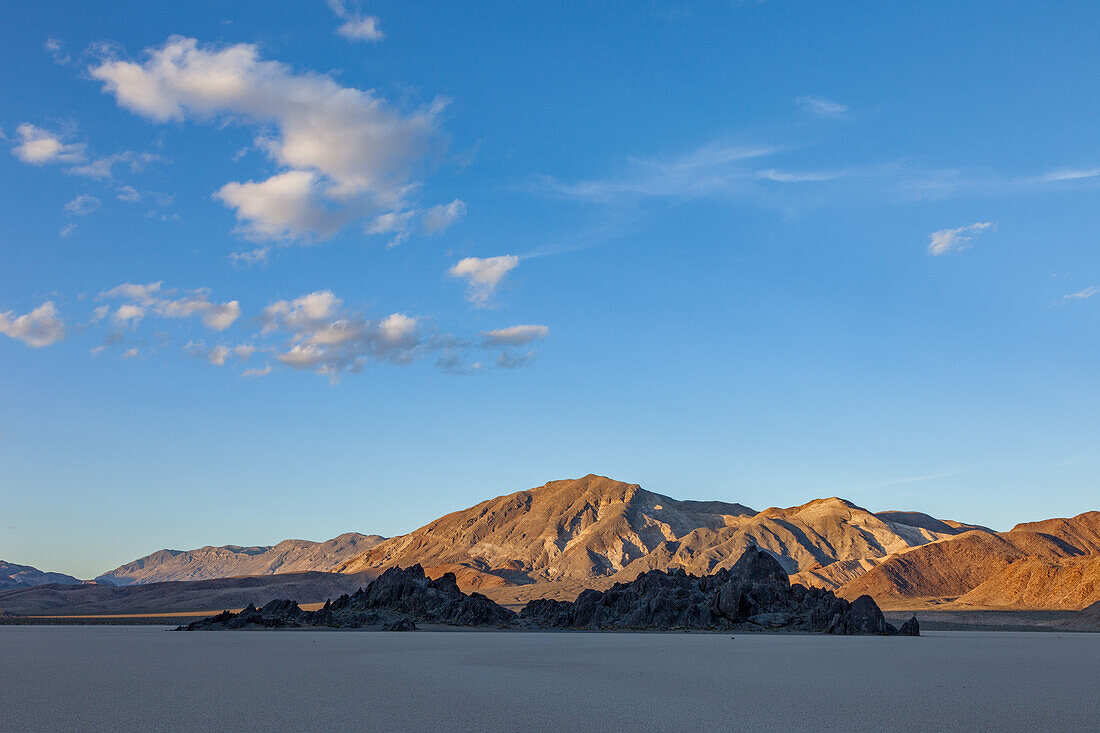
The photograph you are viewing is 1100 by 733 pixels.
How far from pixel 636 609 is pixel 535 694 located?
79219mm

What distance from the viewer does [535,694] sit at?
73.6 ft

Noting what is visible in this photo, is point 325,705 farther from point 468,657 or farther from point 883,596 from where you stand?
point 883,596

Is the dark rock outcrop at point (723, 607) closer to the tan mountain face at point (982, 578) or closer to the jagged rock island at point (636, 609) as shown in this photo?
the jagged rock island at point (636, 609)

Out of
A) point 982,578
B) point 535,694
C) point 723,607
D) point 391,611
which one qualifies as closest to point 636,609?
point 723,607

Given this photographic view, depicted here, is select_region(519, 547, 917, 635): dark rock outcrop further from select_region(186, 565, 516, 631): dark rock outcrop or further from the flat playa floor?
the flat playa floor

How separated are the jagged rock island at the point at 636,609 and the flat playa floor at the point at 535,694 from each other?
54784 millimetres

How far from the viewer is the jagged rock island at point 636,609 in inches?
Answer: 3565

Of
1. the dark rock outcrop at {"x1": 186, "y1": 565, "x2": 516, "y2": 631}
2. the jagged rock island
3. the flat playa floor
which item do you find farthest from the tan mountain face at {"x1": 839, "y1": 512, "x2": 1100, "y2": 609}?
the flat playa floor

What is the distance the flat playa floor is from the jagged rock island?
54784 millimetres

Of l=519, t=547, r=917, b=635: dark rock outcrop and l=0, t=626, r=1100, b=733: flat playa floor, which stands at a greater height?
l=0, t=626, r=1100, b=733: flat playa floor

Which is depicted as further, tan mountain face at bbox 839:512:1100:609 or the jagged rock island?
tan mountain face at bbox 839:512:1100:609

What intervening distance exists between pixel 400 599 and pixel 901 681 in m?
84.7

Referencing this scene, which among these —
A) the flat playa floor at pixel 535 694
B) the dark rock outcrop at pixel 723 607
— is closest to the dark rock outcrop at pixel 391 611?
the dark rock outcrop at pixel 723 607

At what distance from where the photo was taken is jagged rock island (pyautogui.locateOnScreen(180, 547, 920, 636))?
9056 centimetres
